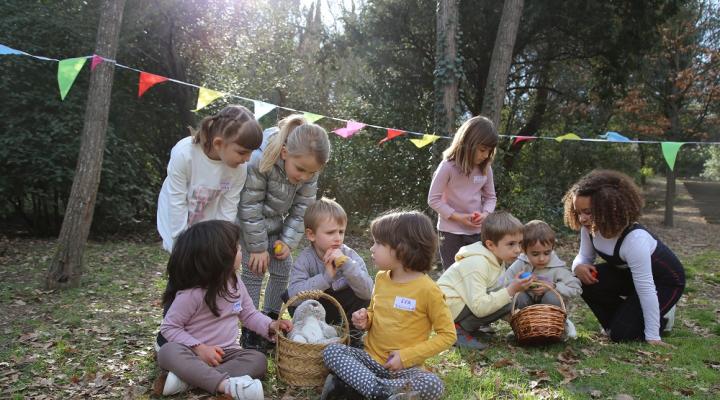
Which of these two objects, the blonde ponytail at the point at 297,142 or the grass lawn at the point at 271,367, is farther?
the blonde ponytail at the point at 297,142

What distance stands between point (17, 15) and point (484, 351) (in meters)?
8.58

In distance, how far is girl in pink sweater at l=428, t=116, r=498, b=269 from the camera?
4.53 metres

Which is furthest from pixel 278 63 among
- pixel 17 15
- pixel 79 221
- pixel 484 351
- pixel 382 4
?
pixel 484 351

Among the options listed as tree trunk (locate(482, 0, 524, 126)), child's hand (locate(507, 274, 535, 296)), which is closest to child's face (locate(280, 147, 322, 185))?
child's hand (locate(507, 274, 535, 296))

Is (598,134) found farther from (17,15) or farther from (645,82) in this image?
(17,15)

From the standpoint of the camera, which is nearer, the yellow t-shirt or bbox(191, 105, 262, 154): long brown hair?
the yellow t-shirt

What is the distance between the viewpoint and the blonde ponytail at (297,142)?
139 inches

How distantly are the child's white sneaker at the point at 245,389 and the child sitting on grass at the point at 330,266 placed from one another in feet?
2.55

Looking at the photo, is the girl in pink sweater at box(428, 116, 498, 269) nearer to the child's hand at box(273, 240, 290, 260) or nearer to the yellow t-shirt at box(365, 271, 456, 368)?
the child's hand at box(273, 240, 290, 260)

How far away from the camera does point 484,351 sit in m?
4.04

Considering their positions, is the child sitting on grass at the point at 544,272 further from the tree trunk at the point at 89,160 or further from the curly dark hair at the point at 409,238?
the tree trunk at the point at 89,160

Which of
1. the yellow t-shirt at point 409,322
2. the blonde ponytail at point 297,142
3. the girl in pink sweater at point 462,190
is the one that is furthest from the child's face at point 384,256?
the girl in pink sweater at point 462,190

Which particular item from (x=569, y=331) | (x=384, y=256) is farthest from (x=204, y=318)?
(x=569, y=331)

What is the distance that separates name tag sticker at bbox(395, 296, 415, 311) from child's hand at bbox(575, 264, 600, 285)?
2097 millimetres
